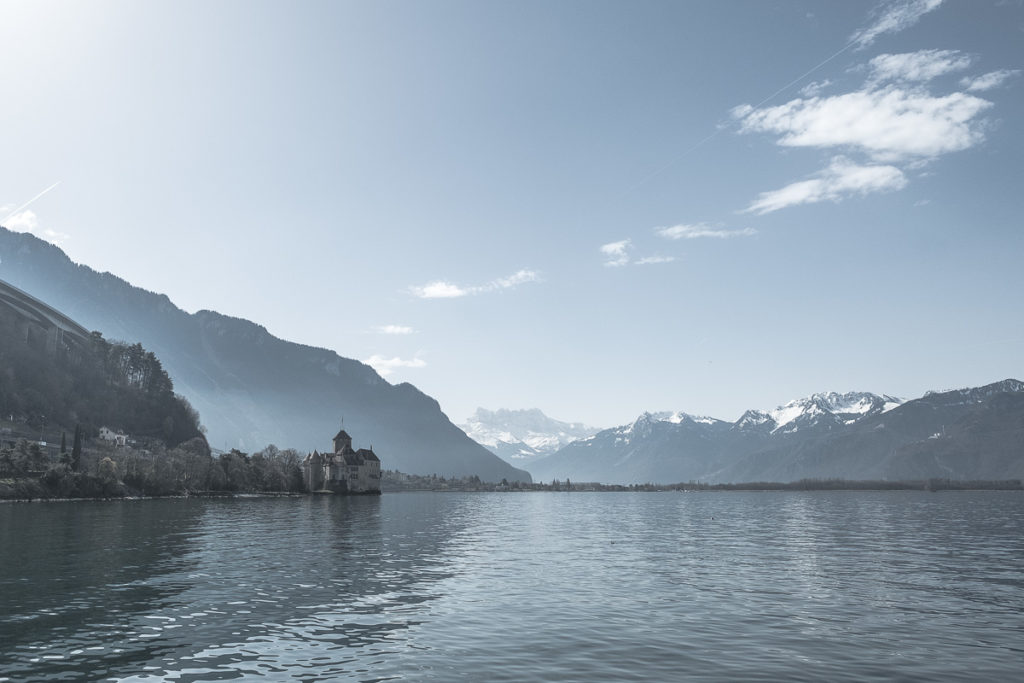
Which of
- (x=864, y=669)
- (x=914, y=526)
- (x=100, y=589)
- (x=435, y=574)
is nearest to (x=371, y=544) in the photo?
(x=435, y=574)

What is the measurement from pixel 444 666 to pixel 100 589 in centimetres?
2994

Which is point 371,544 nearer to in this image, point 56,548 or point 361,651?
point 56,548

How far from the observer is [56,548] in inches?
2611

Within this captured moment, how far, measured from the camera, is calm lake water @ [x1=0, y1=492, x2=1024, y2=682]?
28.5 meters

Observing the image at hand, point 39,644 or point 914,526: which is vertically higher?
point 39,644

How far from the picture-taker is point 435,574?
182ft

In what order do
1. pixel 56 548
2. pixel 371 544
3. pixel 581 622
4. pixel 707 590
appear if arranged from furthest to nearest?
pixel 371 544 < pixel 56 548 < pixel 707 590 < pixel 581 622

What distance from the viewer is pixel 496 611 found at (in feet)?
132

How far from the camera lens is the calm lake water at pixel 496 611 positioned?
2850cm

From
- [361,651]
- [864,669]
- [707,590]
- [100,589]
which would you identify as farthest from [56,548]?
[864,669]

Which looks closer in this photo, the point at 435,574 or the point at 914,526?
the point at 435,574

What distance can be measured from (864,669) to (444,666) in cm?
1791

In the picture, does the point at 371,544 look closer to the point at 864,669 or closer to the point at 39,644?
the point at 39,644

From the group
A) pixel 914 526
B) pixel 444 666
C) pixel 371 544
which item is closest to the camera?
pixel 444 666
